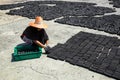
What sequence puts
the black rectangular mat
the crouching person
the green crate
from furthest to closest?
the crouching person → the green crate → the black rectangular mat

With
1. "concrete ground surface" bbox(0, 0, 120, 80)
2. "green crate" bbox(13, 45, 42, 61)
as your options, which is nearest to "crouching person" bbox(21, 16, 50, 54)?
"green crate" bbox(13, 45, 42, 61)

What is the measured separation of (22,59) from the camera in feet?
20.1

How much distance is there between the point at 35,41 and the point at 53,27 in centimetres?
321

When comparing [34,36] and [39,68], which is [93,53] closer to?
[39,68]

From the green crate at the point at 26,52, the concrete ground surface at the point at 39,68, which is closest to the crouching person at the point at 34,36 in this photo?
the green crate at the point at 26,52

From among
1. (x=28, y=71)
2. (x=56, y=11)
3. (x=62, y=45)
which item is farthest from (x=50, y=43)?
(x=56, y=11)

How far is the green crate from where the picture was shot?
238 inches

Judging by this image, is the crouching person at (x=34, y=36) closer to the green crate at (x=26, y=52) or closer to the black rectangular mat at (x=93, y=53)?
the green crate at (x=26, y=52)

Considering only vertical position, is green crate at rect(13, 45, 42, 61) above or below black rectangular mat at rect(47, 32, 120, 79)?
above

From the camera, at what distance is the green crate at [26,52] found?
6.04 m

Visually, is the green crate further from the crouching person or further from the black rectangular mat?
the black rectangular mat

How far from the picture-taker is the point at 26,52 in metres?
6.29

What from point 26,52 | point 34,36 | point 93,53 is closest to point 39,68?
point 26,52

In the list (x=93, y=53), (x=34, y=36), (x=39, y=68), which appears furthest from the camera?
(x=93, y=53)
